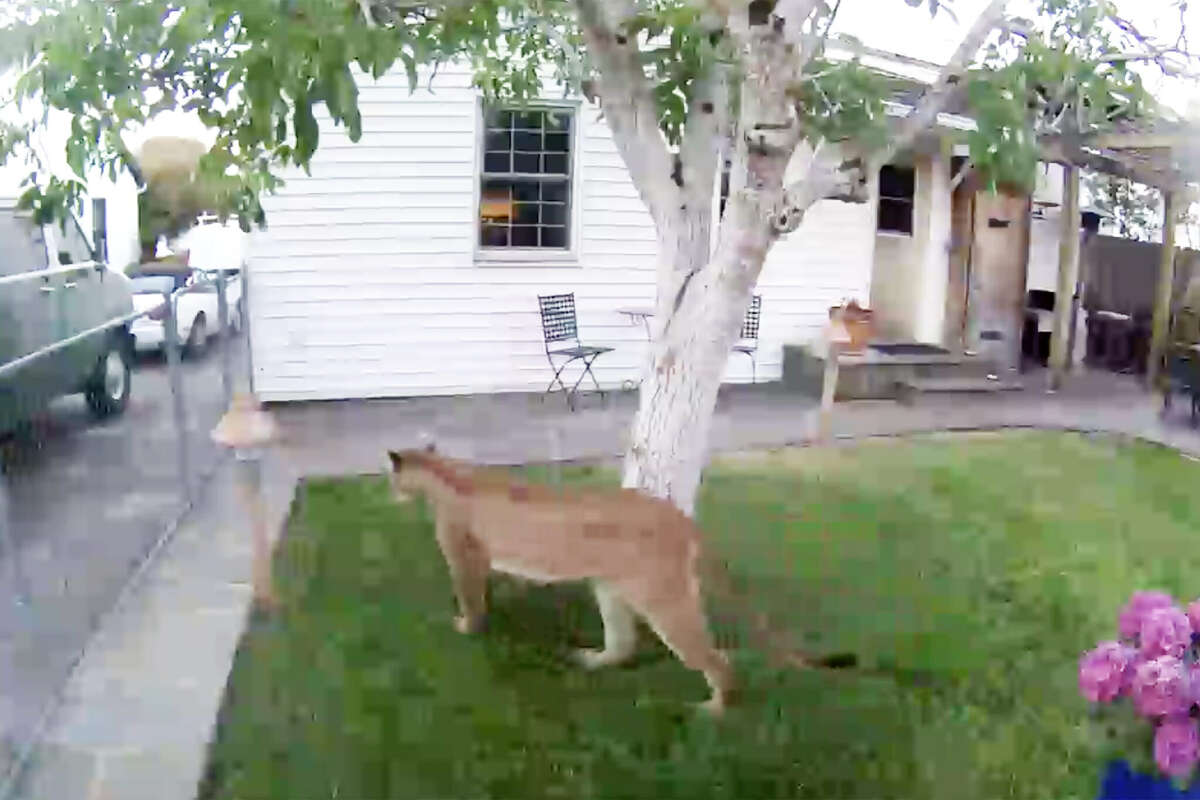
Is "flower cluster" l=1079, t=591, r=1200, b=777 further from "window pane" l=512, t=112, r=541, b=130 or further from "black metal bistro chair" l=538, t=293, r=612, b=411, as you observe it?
"window pane" l=512, t=112, r=541, b=130

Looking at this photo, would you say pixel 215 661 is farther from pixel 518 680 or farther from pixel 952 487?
pixel 952 487

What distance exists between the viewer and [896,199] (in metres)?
12.4

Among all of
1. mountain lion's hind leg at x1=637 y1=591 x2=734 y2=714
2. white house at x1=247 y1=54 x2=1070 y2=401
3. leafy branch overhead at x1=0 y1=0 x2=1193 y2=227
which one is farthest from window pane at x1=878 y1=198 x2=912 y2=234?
mountain lion's hind leg at x1=637 y1=591 x2=734 y2=714

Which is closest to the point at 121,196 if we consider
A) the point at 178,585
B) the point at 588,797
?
the point at 178,585

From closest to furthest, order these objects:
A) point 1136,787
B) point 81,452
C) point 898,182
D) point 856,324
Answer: point 1136,787 → point 81,452 → point 856,324 → point 898,182

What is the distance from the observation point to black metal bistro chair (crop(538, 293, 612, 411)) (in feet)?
34.7

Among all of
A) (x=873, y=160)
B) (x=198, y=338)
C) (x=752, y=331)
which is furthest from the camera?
(x=752, y=331)

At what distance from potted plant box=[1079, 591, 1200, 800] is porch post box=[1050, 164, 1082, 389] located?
29.1ft

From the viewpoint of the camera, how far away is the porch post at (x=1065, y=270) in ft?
37.1

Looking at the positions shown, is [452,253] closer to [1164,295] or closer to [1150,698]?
[1164,295]

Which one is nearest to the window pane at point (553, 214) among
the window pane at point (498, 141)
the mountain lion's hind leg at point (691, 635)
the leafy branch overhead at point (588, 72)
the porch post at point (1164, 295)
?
the window pane at point (498, 141)

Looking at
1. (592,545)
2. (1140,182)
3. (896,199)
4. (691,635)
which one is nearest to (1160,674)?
(691,635)

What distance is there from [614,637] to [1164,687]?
2148mm

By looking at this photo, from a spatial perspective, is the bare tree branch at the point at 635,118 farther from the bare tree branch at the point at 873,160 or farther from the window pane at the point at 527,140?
the window pane at the point at 527,140
